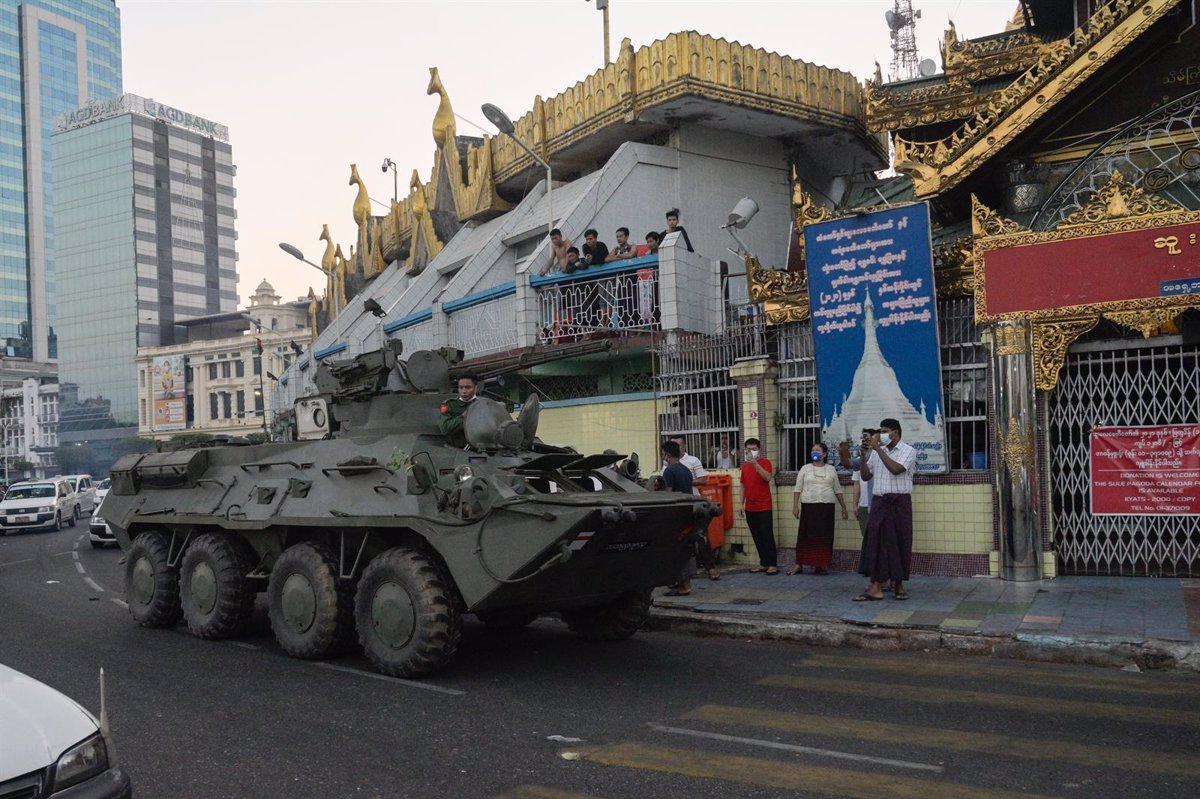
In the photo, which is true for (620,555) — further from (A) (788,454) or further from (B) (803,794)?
(A) (788,454)

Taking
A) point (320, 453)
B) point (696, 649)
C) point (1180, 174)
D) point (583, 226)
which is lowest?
point (696, 649)

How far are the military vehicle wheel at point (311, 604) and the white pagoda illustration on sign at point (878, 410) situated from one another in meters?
6.25

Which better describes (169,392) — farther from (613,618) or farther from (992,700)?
(992,700)

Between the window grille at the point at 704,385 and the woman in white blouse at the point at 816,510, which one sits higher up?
the window grille at the point at 704,385

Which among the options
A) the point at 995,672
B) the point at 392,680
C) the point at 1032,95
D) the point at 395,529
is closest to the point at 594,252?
the point at 1032,95

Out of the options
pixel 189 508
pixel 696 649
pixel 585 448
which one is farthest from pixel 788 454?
pixel 189 508

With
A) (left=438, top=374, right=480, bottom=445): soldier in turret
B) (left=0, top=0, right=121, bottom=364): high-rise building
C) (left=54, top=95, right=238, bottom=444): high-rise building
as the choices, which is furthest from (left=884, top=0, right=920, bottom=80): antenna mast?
(left=0, top=0, right=121, bottom=364): high-rise building

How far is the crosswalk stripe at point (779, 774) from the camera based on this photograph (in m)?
4.91

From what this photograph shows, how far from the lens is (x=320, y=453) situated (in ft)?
30.9

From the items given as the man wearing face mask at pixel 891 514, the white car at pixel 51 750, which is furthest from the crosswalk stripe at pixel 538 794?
the man wearing face mask at pixel 891 514

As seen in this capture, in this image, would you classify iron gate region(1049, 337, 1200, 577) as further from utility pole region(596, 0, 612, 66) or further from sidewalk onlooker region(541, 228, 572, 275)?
utility pole region(596, 0, 612, 66)

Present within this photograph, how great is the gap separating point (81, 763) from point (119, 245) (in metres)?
102

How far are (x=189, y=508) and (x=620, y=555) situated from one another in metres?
4.99

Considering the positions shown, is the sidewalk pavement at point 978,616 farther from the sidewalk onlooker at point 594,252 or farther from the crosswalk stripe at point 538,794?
the sidewalk onlooker at point 594,252
